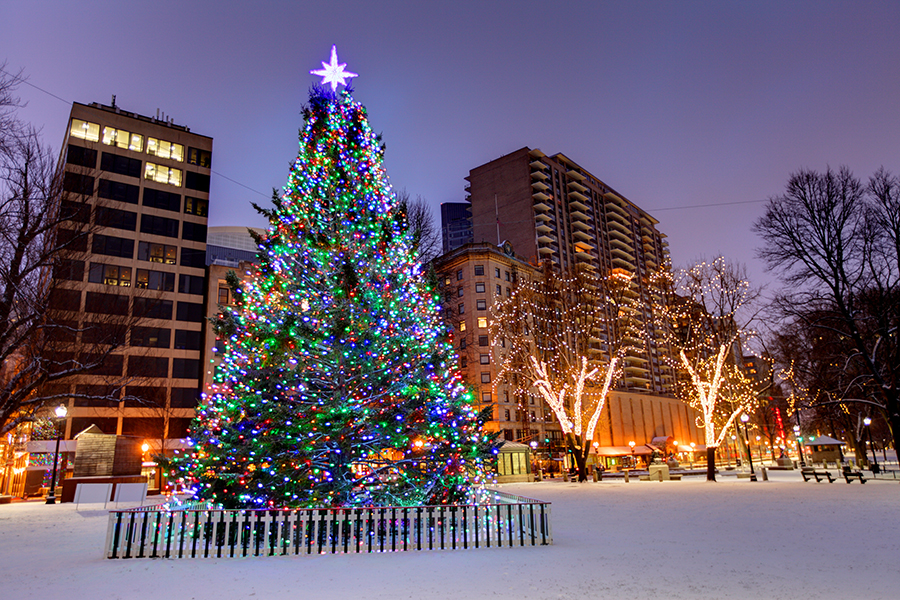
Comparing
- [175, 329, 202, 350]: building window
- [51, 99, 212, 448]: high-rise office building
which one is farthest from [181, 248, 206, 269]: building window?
[175, 329, 202, 350]: building window

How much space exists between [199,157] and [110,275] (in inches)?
697

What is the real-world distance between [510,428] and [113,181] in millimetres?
53834

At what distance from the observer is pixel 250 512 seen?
10.4 metres

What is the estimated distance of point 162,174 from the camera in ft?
197

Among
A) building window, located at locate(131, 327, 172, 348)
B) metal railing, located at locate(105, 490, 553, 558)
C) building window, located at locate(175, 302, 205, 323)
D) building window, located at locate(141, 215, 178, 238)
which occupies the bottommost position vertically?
metal railing, located at locate(105, 490, 553, 558)

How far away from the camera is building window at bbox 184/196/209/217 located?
200 feet

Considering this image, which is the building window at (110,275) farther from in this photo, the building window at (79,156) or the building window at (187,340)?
the building window at (79,156)

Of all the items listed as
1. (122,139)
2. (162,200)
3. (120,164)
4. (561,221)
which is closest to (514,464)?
(162,200)

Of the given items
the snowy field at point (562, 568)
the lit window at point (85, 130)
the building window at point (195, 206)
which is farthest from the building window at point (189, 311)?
the snowy field at point (562, 568)

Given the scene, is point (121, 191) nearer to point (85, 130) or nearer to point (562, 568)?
point (85, 130)

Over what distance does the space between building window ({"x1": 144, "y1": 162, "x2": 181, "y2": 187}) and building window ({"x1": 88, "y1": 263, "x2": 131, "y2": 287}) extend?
1122 centimetres

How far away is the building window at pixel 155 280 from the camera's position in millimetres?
56219

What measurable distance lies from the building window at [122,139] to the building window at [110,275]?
45.3 feet

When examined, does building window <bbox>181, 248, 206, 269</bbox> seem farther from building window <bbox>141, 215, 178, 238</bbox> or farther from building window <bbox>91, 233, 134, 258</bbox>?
building window <bbox>91, 233, 134, 258</bbox>
